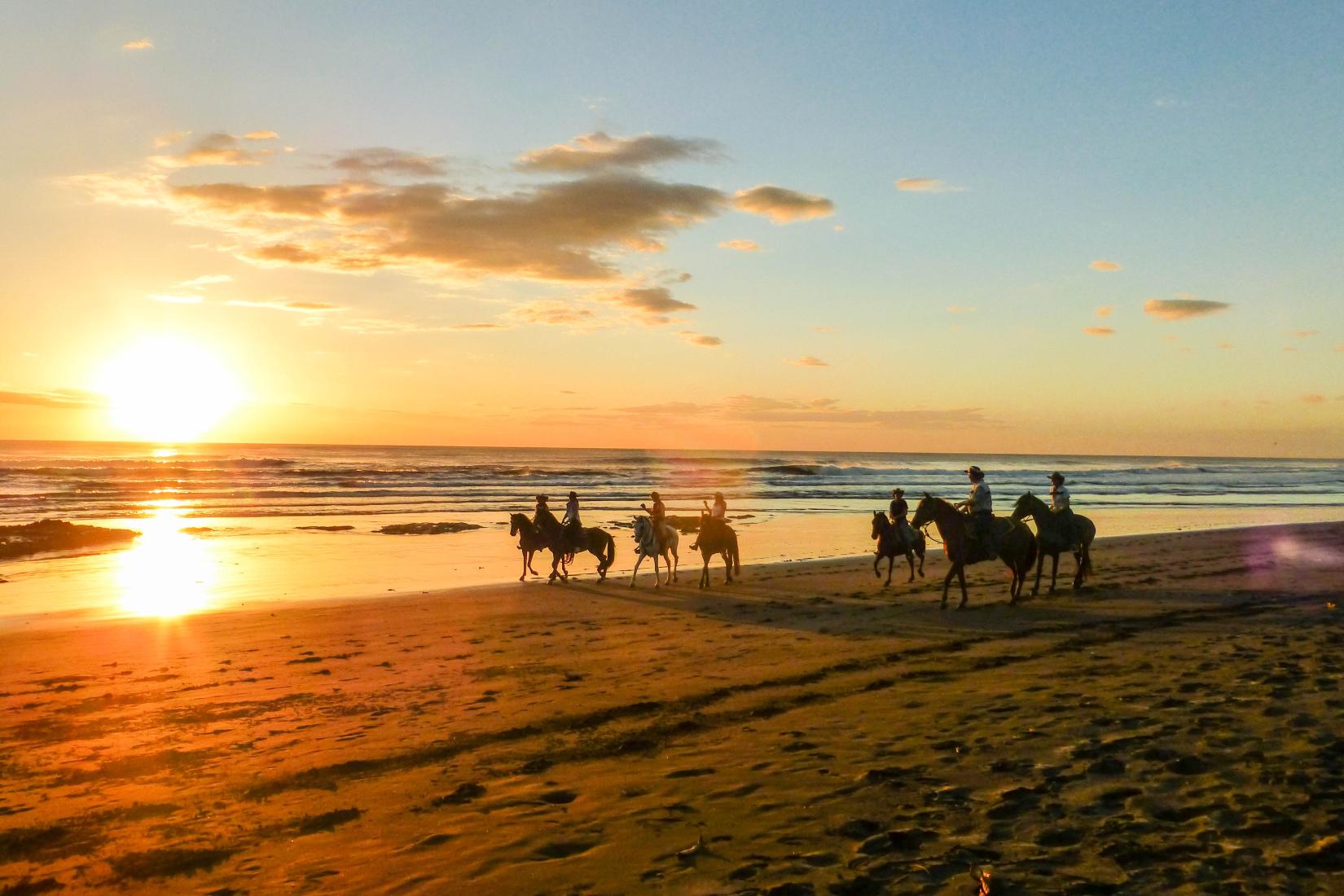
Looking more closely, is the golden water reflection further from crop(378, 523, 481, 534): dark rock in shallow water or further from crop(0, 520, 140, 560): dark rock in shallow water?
crop(378, 523, 481, 534): dark rock in shallow water

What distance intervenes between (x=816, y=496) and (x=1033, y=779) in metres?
48.0

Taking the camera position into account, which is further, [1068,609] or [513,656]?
[1068,609]

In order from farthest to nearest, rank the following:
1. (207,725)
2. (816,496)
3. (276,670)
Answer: (816,496) → (276,670) → (207,725)

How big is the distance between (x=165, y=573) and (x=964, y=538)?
15956 mm

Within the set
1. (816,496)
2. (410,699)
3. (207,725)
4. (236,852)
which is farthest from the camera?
(816,496)

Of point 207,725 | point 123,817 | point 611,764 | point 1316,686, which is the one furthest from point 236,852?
point 1316,686

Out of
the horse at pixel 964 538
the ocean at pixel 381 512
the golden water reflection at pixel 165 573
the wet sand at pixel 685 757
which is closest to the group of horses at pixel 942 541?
the horse at pixel 964 538

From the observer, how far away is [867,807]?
18.3ft

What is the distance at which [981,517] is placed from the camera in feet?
48.9

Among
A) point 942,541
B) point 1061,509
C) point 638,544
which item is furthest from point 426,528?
point 1061,509

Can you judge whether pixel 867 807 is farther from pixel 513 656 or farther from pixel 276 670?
pixel 276 670

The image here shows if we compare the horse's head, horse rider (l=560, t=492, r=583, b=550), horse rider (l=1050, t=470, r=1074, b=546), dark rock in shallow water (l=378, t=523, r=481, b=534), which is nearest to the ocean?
dark rock in shallow water (l=378, t=523, r=481, b=534)

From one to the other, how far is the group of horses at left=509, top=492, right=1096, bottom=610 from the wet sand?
2.07 m

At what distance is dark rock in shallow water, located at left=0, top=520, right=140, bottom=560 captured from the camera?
23.5 metres
